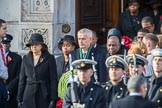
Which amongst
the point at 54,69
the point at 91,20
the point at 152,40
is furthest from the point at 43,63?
the point at 91,20

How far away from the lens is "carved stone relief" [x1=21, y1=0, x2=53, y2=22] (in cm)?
1481

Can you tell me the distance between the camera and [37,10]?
585 inches

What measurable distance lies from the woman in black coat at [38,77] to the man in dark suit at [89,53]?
53 cm

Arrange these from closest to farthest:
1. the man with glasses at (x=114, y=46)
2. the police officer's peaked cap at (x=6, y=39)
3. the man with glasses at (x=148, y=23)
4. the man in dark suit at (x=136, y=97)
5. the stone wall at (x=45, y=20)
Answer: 1. the man in dark suit at (x=136, y=97)
2. the man with glasses at (x=114, y=46)
3. the man with glasses at (x=148, y=23)
4. the police officer's peaked cap at (x=6, y=39)
5. the stone wall at (x=45, y=20)

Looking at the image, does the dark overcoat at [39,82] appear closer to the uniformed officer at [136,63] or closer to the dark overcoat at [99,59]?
the dark overcoat at [99,59]

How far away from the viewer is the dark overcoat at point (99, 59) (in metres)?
12.7

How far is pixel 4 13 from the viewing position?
1522 centimetres

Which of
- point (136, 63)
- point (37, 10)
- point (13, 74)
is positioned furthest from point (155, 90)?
point (37, 10)

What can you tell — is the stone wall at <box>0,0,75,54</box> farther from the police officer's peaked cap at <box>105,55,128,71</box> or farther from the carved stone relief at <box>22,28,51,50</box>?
the police officer's peaked cap at <box>105,55,128,71</box>

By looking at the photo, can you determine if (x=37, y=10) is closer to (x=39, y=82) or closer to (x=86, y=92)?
(x=39, y=82)

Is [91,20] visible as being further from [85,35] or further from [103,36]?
[85,35]

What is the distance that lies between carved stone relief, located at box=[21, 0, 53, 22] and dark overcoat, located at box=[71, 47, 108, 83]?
6.65ft

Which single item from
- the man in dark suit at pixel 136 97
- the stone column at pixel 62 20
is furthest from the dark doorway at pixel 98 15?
the man in dark suit at pixel 136 97

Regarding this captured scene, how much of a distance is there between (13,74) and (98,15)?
2.71 m
